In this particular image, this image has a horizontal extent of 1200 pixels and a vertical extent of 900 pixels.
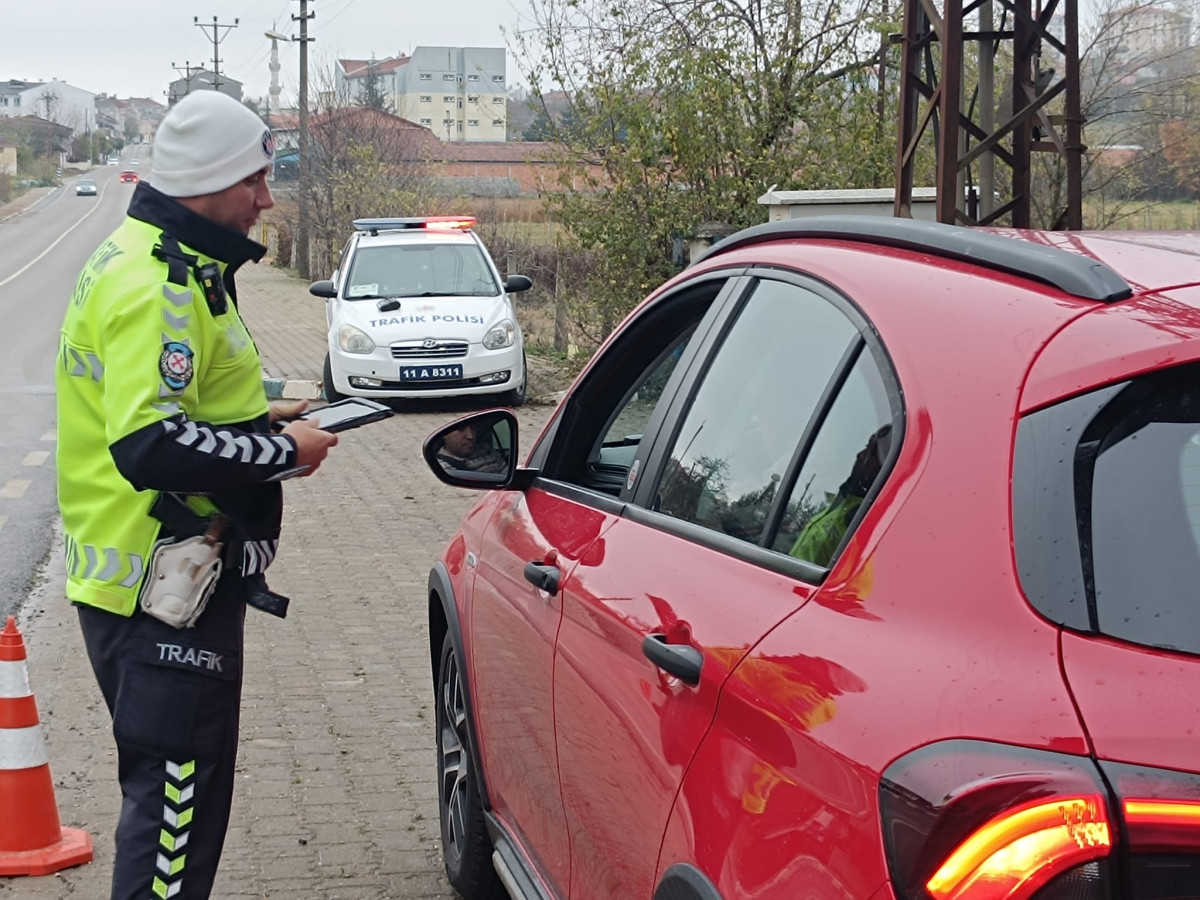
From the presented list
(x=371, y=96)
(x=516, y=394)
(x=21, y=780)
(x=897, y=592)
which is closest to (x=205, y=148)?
(x=897, y=592)

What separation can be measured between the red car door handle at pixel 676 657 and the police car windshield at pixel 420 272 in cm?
1340

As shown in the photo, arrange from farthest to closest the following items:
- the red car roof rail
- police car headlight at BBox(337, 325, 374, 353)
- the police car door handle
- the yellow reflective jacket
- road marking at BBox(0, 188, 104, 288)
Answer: road marking at BBox(0, 188, 104, 288) → police car headlight at BBox(337, 325, 374, 353) → the police car door handle → the yellow reflective jacket → the red car roof rail

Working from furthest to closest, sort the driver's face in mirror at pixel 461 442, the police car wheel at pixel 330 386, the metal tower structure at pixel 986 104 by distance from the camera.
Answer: the police car wheel at pixel 330 386 → the metal tower structure at pixel 986 104 → the driver's face in mirror at pixel 461 442

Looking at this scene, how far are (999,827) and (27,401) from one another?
15773 mm

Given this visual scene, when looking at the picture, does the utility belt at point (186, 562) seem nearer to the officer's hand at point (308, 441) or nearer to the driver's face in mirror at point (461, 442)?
the officer's hand at point (308, 441)

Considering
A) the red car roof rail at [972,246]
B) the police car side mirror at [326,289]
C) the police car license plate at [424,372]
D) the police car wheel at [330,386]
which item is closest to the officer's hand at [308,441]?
the red car roof rail at [972,246]

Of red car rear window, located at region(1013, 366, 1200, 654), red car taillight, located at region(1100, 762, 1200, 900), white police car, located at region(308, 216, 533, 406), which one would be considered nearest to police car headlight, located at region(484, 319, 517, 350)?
white police car, located at region(308, 216, 533, 406)

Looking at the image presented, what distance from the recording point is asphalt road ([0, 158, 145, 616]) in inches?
368

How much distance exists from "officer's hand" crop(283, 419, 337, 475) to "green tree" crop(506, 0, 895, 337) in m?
12.3

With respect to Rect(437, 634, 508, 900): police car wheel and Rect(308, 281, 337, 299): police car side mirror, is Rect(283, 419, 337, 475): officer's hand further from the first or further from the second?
Rect(308, 281, 337, 299): police car side mirror

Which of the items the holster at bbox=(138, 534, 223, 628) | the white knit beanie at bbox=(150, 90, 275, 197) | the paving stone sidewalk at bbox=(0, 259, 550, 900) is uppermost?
the white knit beanie at bbox=(150, 90, 275, 197)

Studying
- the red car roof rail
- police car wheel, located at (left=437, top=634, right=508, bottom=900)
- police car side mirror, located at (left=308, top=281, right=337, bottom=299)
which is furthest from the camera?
police car side mirror, located at (left=308, top=281, right=337, bottom=299)

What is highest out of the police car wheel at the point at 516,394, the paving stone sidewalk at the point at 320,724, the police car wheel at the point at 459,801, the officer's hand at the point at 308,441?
the officer's hand at the point at 308,441

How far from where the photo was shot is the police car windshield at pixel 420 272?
1561cm
